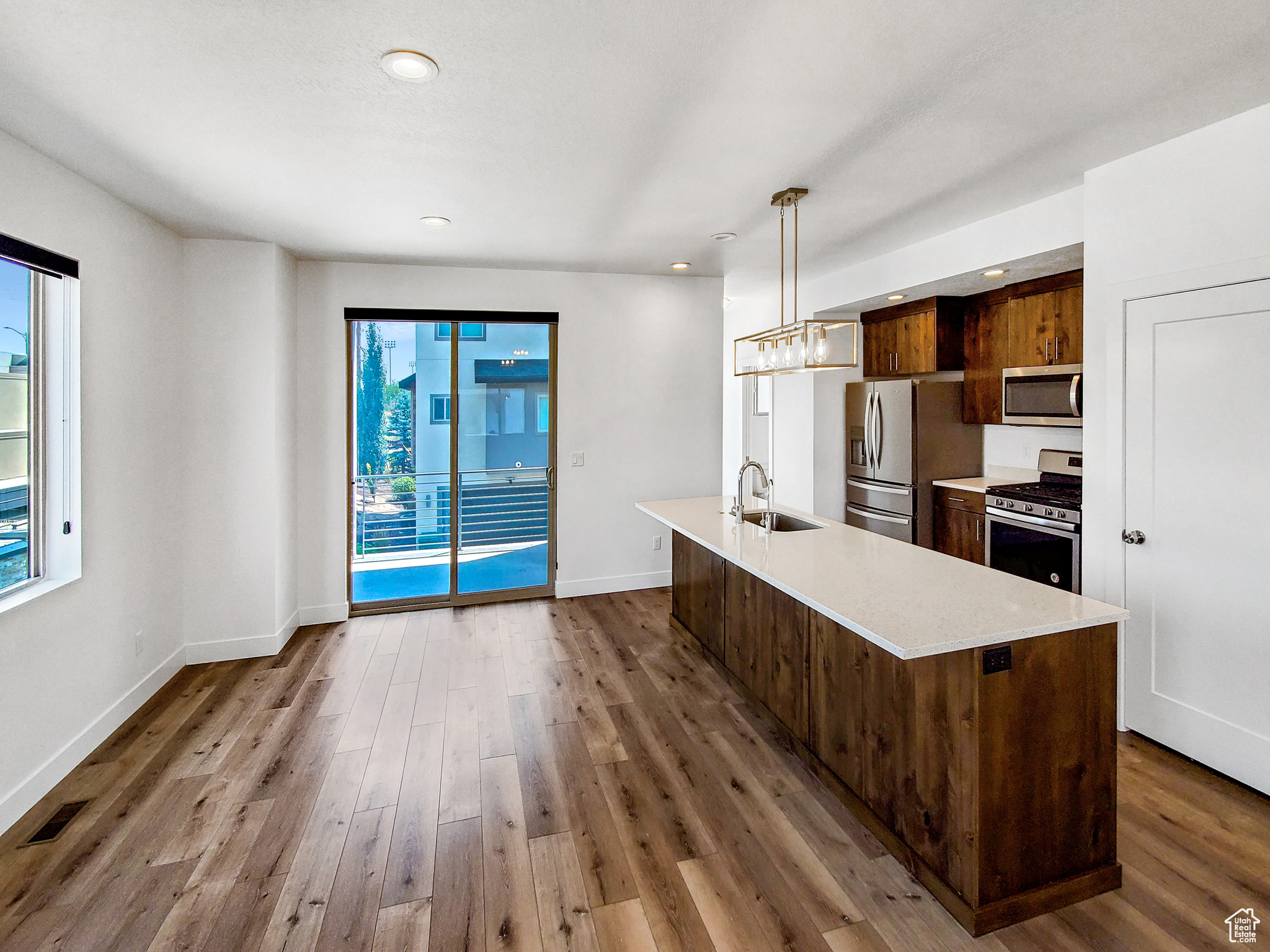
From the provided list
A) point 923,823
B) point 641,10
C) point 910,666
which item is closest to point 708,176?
point 641,10

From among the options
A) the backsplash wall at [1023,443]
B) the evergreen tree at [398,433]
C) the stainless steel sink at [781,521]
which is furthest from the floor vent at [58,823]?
the backsplash wall at [1023,443]

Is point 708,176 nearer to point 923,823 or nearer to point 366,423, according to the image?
point 923,823

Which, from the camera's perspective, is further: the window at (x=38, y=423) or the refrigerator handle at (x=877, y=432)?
the refrigerator handle at (x=877, y=432)

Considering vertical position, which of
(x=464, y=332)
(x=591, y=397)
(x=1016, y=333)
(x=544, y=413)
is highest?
(x=464, y=332)

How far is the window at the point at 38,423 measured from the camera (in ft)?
7.93

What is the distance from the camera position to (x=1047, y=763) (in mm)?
1792

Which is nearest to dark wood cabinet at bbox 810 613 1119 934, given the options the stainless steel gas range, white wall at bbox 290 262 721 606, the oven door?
the stainless steel gas range

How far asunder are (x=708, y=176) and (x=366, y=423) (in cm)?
295

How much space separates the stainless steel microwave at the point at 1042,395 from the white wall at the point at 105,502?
503 cm

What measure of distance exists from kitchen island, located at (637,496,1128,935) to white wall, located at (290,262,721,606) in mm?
2777

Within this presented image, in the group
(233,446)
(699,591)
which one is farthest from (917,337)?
(233,446)

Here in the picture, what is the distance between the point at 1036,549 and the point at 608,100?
10.8 feet

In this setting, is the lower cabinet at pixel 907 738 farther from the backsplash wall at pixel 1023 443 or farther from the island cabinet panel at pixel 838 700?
the backsplash wall at pixel 1023 443

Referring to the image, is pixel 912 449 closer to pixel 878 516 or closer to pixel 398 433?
pixel 878 516
